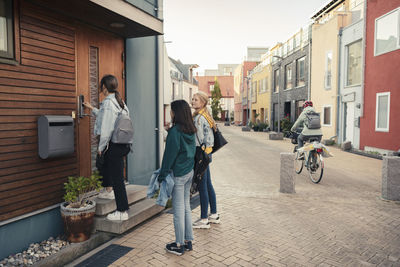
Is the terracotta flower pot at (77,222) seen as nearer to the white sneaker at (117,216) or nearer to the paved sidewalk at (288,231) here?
the white sneaker at (117,216)

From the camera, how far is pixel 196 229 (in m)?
4.50

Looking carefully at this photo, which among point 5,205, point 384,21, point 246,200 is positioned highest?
point 384,21


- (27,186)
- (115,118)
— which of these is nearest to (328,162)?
(115,118)

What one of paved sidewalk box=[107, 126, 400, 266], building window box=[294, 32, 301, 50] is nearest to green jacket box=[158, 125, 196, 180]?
paved sidewalk box=[107, 126, 400, 266]

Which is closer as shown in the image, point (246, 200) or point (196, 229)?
point (196, 229)

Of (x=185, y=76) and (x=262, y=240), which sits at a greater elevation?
(x=185, y=76)

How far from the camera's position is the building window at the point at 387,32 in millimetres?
11633

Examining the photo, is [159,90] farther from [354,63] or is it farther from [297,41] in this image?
[297,41]

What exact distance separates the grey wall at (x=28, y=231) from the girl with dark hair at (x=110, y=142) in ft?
2.28

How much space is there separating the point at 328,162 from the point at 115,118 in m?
9.12

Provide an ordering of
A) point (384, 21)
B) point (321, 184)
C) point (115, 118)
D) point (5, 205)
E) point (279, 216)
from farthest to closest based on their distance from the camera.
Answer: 1. point (384, 21)
2. point (321, 184)
3. point (279, 216)
4. point (115, 118)
5. point (5, 205)

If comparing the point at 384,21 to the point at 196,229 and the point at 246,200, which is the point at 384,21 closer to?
the point at 246,200

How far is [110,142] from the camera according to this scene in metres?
4.02


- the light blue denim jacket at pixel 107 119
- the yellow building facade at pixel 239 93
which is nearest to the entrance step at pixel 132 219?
the light blue denim jacket at pixel 107 119
